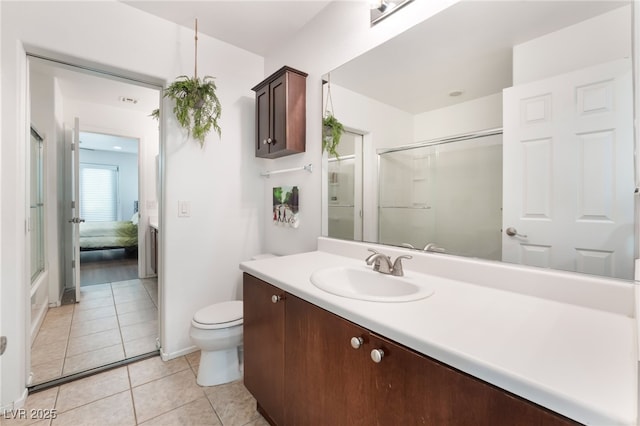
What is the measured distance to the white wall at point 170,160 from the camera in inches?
59.0

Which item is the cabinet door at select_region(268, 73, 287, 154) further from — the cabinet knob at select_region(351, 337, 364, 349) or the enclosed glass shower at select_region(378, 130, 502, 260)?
the cabinet knob at select_region(351, 337, 364, 349)

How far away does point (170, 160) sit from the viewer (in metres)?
2.02

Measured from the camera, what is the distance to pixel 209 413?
59.1 inches

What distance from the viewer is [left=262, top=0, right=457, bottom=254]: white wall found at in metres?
Result: 1.57

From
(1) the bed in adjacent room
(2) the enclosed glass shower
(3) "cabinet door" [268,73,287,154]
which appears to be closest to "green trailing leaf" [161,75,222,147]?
(3) "cabinet door" [268,73,287,154]

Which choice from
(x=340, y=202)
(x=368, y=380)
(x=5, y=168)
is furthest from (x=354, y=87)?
(x=5, y=168)

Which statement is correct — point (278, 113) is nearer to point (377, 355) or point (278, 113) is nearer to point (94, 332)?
point (377, 355)

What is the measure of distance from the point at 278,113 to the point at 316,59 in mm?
456

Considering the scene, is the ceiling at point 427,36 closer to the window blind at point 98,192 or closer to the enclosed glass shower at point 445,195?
the enclosed glass shower at point 445,195

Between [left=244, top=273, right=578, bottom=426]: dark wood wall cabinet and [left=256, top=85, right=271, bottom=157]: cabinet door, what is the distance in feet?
3.79

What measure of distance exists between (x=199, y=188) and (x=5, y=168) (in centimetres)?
100

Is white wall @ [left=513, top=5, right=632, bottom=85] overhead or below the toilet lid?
overhead

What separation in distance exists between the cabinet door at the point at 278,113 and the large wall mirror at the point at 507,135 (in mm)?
573

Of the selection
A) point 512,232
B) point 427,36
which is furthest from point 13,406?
point 427,36
